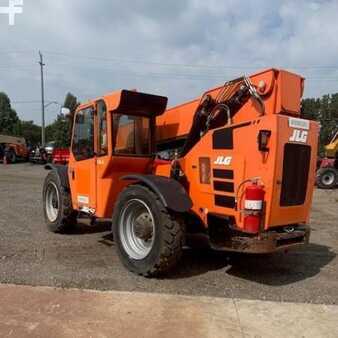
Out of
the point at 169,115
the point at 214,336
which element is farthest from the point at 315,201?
the point at 214,336

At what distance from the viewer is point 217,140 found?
6316 millimetres

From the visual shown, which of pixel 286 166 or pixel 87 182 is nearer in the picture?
pixel 286 166

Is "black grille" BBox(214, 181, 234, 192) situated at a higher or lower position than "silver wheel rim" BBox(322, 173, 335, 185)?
higher

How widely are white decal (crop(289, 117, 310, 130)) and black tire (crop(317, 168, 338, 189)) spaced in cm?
1672

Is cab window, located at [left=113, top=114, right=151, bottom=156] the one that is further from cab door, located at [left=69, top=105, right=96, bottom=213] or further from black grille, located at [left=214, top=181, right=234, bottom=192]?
black grille, located at [left=214, top=181, right=234, bottom=192]

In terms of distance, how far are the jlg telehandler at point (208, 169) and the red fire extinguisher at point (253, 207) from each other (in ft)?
0.04

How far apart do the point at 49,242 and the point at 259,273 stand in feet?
12.1

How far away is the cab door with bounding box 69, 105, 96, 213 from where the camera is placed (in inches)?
313

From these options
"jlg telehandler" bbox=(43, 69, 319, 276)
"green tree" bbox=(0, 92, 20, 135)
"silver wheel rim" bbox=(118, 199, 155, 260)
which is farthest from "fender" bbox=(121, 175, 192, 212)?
"green tree" bbox=(0, 92, 20, 135)

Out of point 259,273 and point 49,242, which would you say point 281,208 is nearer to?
point 259,273

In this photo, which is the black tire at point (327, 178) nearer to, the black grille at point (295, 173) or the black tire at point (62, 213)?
the black tire at point (62, 213)

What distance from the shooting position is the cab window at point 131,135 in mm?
7547

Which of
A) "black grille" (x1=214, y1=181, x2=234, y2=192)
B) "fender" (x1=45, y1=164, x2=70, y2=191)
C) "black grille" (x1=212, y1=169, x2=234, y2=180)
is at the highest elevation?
"black grille" (x1=212, y1=169, x2=234, y2=180)

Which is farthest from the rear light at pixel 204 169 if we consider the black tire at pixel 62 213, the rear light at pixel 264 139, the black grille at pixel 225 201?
the black tire at pixel 62 213
